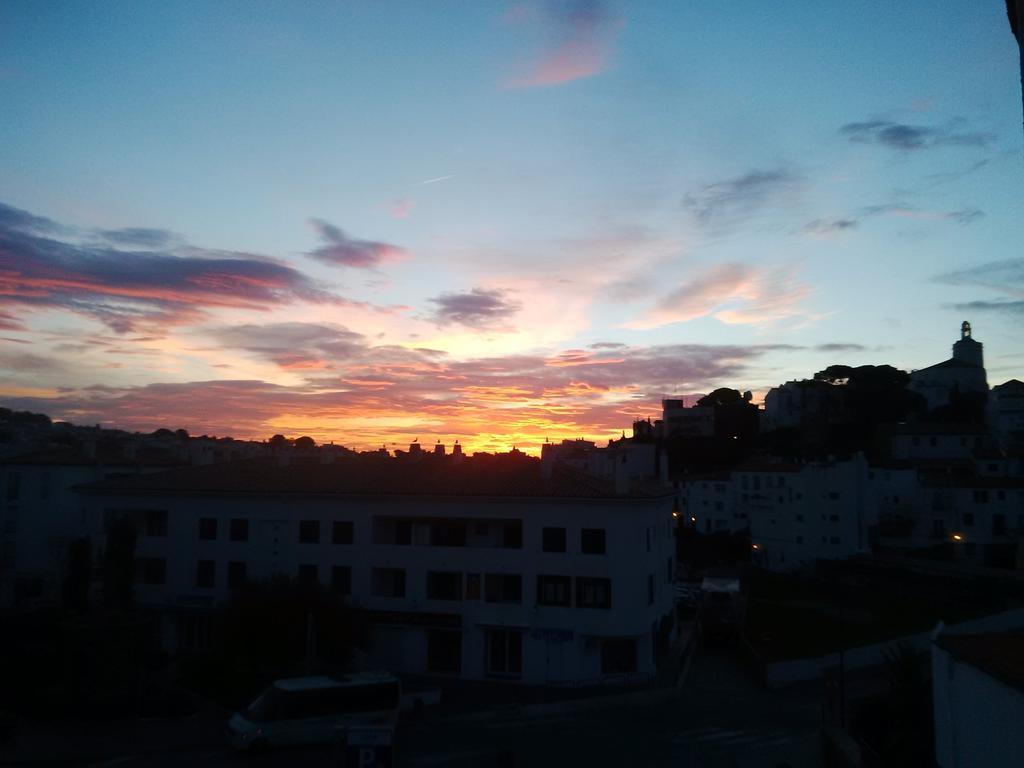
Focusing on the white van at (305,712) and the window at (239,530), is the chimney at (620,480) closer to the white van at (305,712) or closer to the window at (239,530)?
the white van at (305,712)

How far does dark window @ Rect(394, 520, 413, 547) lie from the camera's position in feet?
128

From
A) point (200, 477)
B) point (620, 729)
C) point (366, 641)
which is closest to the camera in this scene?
point (620, 729)

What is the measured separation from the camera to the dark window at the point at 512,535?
37.2m

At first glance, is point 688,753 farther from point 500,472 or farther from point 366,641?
point 500,472

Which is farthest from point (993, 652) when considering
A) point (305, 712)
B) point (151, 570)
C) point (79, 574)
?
point (79, 574)

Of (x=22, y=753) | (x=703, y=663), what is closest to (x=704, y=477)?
(x=703, y=663)

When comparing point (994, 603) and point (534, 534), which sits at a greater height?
point (534, 534)

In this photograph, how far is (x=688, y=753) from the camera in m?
24.0

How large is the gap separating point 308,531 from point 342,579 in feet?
10.4

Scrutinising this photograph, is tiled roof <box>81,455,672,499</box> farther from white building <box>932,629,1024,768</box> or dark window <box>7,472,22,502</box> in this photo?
white building <box>932,629,1024,768</box>

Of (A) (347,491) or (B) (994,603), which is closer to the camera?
(A) (347,491)

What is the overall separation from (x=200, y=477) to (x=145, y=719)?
65.4 ft

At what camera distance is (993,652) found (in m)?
14.9

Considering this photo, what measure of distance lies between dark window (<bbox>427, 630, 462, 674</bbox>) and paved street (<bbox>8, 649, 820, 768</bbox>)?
9160 millimetres
